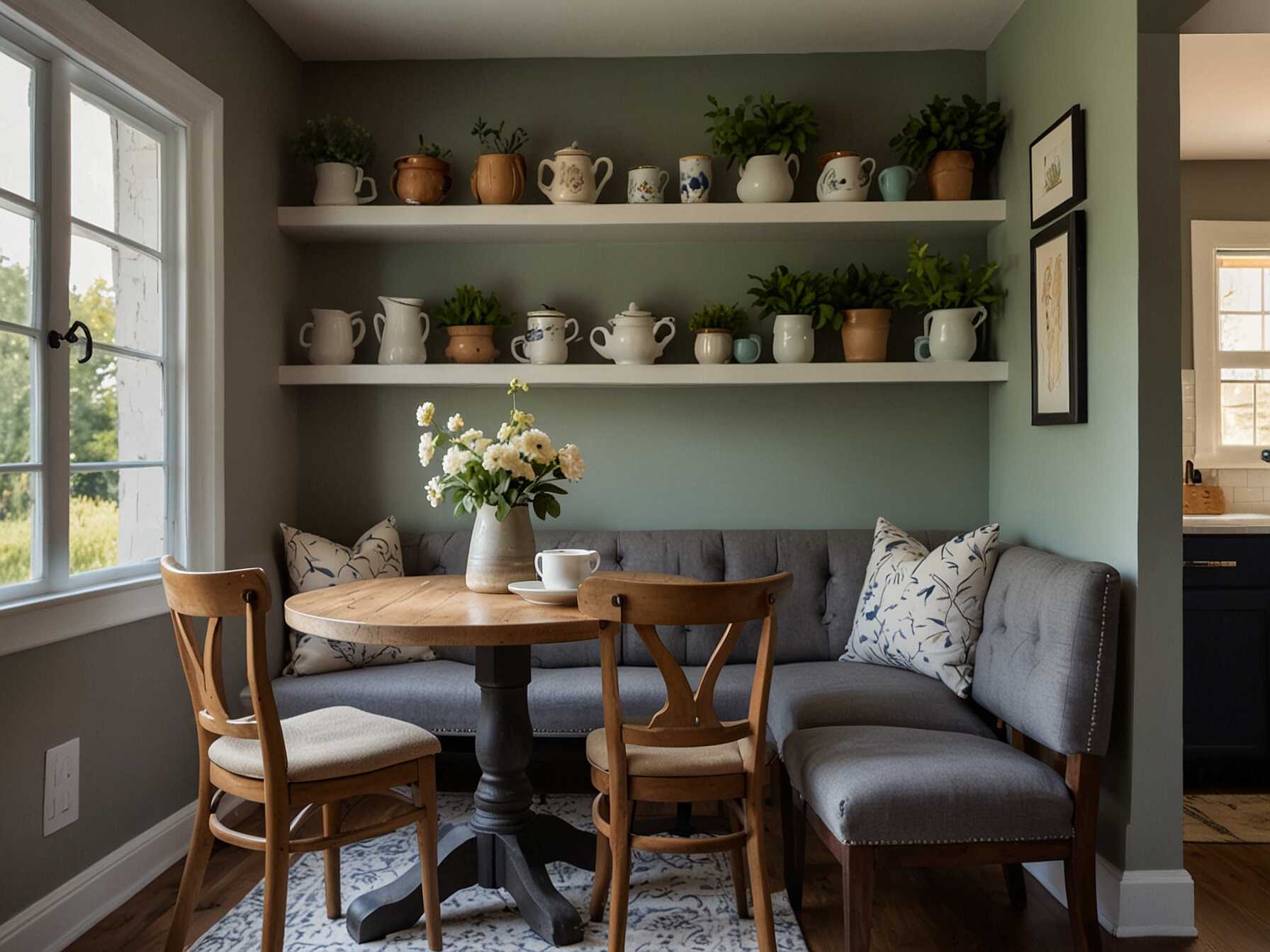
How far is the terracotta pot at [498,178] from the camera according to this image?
335 centimetres

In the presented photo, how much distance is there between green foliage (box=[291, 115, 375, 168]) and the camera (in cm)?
335

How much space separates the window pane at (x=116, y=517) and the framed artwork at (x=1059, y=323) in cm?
245

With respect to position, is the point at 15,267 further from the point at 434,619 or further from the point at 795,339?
the point at 795,339

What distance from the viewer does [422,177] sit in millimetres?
3357

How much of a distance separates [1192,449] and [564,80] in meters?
2.96

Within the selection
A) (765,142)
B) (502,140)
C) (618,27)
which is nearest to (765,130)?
(765,142)

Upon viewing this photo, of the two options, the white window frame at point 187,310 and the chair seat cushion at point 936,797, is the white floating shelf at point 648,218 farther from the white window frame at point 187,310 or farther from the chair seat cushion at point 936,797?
the chair seat cushion at point 936,797

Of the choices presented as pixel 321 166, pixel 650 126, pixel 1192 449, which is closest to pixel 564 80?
pixel 650 126

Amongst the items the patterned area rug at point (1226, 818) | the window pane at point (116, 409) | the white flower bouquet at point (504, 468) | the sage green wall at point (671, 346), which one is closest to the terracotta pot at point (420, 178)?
the sage green wall at point (671, 346)

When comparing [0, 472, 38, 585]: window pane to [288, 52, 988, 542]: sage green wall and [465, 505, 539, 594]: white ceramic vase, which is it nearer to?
[465, 505, 539, 594]: white ceramic vase

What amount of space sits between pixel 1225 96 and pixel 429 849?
3.62 m

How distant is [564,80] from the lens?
357cm

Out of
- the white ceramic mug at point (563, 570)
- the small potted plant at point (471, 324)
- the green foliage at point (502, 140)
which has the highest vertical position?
the green foliage at point (502, 140)

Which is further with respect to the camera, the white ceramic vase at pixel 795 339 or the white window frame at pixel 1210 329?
the white window frame at pixel 1210 329
